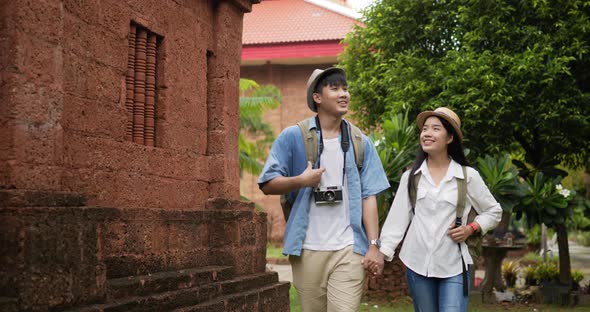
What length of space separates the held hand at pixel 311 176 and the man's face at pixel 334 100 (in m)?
0.52

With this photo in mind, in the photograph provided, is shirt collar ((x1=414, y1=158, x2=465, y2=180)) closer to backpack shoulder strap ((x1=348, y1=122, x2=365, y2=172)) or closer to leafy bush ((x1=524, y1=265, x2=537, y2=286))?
backpack shoulder strap ((x1=348, y1=122, x2=365, y2=172))

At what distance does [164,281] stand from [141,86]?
65.0 inches

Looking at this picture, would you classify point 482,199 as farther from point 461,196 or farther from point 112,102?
point 112,102

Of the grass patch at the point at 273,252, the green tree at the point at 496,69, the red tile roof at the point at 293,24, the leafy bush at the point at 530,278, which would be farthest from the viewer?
the red tile roof at the point at 293,24

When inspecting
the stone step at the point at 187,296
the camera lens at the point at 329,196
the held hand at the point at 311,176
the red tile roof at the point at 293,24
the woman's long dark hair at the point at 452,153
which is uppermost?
the red tile roof at the point at 293,24

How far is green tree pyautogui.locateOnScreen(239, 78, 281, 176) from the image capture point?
19531mm

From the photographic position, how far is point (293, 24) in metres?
26.1

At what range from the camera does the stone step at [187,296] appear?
5520mm

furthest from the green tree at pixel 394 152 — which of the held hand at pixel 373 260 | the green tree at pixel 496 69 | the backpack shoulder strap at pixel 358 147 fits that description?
the held hand at pixel 373 260

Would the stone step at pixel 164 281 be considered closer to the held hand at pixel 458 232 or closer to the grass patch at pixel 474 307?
the held hand at pixel 458 232

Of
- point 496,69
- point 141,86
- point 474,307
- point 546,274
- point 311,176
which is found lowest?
point 474,307

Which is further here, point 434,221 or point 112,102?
point 112,102

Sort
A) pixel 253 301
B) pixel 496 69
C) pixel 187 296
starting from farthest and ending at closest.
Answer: pixel 496 69 < pixel 253 301 < pixel 187 296

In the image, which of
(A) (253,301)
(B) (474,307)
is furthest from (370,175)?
(B) (474,307)
